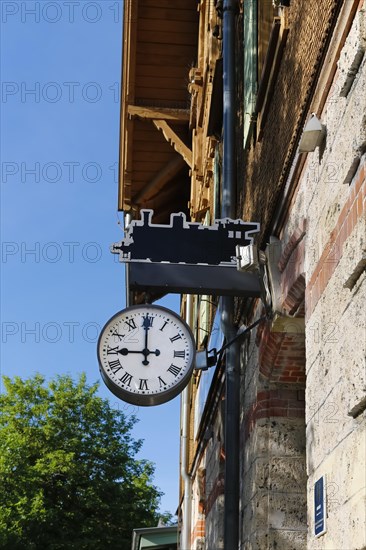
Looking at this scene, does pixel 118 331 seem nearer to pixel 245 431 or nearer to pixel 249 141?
pixel 245 431

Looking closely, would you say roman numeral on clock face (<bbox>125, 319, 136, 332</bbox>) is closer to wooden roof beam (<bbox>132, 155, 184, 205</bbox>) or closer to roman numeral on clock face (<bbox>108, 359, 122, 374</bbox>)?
roman numeral on clock face (<bbox>108, 359, 122, 374</bbox>)

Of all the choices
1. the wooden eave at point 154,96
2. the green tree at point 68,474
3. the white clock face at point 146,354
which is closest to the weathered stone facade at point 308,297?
the white clock face at point 146,354

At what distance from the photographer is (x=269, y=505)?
234 inches

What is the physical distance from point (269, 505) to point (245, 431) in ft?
2.73

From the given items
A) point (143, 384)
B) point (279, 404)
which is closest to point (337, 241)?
point (143, 384)

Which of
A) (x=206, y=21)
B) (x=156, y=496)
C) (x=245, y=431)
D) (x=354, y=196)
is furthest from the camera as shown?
(x=156, y=496)

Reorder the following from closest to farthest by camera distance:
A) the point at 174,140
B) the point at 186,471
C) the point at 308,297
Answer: the point at 308,297 → the point at 186,471 → the point at 174,140

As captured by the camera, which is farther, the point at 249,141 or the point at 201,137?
the point at 201,137

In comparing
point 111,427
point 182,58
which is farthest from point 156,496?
point 182,58

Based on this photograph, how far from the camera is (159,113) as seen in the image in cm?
1376

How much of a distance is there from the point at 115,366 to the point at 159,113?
8608 millimetres

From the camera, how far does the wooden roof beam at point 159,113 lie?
13484 mm

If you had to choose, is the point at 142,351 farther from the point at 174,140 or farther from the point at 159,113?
the point at 159,113

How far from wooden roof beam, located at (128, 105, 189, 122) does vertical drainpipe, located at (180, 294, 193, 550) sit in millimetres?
2573
